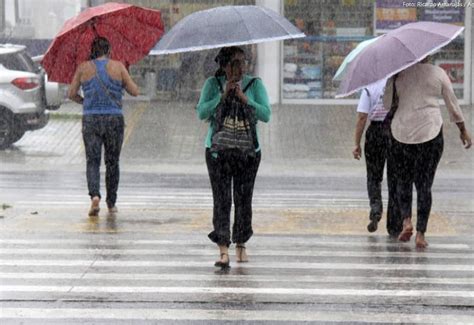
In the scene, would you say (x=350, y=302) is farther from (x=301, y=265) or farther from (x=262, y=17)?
(x=262, y=17)

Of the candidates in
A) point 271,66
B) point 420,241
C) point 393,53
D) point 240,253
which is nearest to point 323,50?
point 271,66

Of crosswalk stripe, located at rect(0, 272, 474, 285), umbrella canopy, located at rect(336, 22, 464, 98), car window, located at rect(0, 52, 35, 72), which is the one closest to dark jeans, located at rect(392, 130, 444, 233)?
umbrella canopy, located at rect(336, 22, 464, 98)

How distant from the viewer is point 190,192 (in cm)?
1416

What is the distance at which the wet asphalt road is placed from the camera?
7.26 meters

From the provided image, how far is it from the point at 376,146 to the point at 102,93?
256cm

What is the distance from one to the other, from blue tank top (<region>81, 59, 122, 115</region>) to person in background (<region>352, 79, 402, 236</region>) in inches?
89.9

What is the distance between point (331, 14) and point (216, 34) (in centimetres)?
1787

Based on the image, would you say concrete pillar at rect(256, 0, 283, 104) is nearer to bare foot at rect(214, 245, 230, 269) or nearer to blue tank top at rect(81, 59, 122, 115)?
blue tank top at rect(81, 59, 122, 115)

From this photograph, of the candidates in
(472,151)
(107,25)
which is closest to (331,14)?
(472,151)

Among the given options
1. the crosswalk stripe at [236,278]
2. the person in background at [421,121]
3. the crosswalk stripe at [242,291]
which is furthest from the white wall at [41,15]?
the crosswalk stripe at [242,291]

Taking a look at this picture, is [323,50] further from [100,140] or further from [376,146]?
[376,146]

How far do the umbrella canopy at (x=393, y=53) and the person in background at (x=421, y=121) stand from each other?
0.25 metres

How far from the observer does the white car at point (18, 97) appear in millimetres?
19328

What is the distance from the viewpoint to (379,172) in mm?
10250
